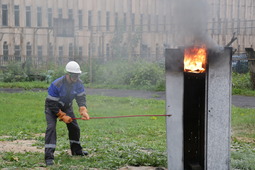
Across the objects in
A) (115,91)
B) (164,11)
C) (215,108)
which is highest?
(164,11)

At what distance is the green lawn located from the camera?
8.17 metres

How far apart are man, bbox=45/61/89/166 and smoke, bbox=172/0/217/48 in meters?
2.16

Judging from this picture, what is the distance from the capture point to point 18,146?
9.71m

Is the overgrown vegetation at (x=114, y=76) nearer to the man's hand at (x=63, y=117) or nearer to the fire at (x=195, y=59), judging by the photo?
the man's hand at (x=63, y=117)

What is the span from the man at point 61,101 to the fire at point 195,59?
2.12m

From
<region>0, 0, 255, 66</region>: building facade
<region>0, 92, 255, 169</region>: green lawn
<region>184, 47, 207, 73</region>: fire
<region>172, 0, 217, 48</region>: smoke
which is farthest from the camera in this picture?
<region>0, 0, 255, 66</region>: building facade

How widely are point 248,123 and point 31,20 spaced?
1009 inches

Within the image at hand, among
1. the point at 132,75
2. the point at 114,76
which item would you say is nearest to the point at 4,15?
the point at 114,76

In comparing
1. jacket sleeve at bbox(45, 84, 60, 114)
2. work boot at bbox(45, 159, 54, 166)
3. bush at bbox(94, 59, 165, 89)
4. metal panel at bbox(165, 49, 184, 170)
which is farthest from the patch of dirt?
bush at bbox(94, 59, 165, 89)

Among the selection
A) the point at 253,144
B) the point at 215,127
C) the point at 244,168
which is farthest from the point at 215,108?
the point at 253,144

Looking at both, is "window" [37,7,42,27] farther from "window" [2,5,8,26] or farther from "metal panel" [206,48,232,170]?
"metal panel" [206,48,232,170]

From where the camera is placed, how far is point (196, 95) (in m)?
7.35

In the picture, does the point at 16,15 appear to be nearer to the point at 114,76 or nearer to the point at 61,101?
the point at 114,76

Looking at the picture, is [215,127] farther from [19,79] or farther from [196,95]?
[19,79]
